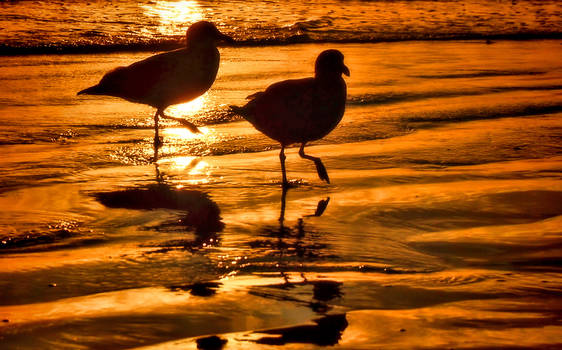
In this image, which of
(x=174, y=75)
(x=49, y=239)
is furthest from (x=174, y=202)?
(x=174, y=75)

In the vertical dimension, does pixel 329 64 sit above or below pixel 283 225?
above

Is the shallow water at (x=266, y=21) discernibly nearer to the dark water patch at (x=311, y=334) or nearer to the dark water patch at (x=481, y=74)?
the dark water patch at (x=481, y=74)

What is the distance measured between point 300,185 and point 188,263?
7.95ft

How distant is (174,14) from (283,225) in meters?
15.1

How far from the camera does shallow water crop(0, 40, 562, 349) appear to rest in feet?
16.0

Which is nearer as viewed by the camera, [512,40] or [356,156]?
[356,156]

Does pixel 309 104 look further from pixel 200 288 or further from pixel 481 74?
pixel 481 74

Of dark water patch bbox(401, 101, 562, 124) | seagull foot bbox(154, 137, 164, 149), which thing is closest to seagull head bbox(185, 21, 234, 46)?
seagull foot bbox(154, 137, 164, 149)

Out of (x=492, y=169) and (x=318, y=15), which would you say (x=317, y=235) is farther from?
(x=318, y=15)

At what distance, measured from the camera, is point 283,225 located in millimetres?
6879

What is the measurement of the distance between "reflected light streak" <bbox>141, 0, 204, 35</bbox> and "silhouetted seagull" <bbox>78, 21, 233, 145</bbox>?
8.24 meters

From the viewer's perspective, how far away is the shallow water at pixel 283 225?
4.88m

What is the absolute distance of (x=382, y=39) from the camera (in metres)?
18.3

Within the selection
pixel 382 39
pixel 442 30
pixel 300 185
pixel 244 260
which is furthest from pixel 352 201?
pixel 442 30
